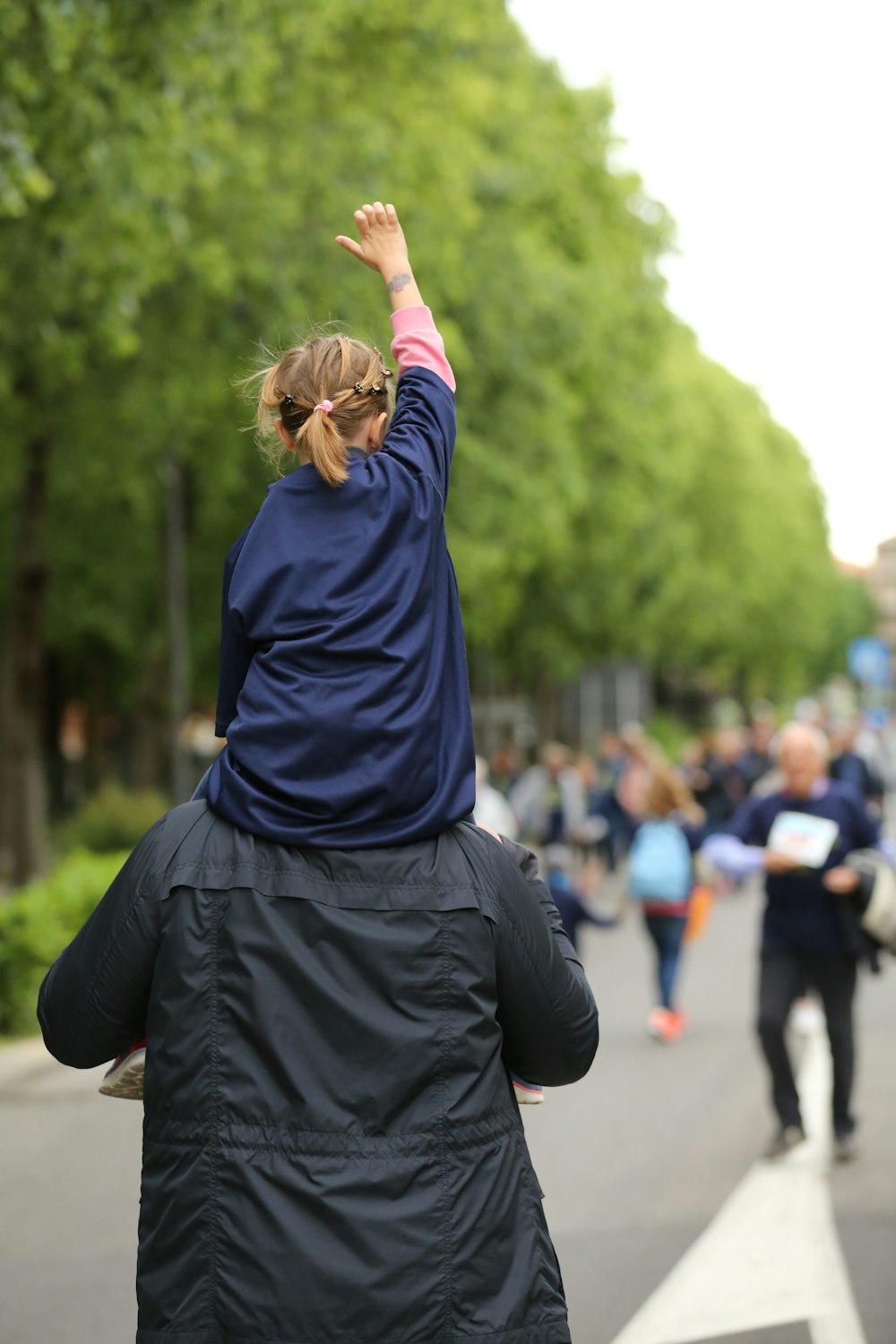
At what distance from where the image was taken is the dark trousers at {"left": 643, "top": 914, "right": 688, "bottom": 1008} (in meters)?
11.6

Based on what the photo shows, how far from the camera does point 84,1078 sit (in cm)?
1020

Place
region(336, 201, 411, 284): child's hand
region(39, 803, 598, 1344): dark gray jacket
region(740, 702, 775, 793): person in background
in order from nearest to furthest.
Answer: region(39, 803, 598, 1344): dark gray jacket, region(336, 201, 411, 284): child's hand, region(740, 702, 775, 793): person in background

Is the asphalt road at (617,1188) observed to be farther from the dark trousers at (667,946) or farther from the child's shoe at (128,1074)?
the child's shoe at (128,1074)

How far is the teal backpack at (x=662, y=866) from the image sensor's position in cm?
1192

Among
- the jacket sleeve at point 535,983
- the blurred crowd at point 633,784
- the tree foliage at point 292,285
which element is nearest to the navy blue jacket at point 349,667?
the jacket sleeve at point 535,983

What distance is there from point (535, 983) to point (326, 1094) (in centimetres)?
31

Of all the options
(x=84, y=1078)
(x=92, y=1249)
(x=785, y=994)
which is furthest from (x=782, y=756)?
(x=84, y=1078)

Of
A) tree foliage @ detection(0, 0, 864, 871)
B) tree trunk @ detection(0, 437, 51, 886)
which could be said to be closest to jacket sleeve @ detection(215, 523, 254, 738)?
tree foliage @ detection(0, 0, 864, 871)

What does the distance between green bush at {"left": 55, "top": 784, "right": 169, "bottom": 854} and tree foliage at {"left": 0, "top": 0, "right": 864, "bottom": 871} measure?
2.31m

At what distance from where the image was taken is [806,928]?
798 centimetres

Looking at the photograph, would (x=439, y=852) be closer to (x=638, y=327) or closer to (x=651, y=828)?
(x=651, y=828)

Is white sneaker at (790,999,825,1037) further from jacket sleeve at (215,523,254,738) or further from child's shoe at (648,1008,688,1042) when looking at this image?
jacket sleeve at (215,523,254,738)

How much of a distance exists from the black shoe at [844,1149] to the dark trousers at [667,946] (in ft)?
12.3

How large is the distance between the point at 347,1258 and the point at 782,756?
6.03m
